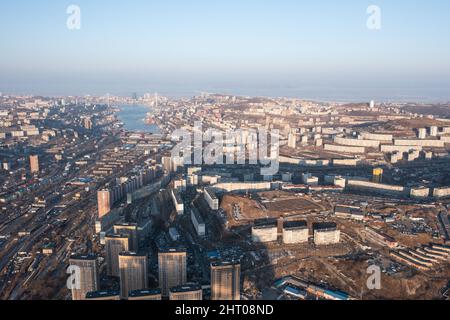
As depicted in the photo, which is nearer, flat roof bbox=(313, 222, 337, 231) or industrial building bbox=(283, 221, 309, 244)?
industrial building bbox=(283, 221, 309, 244)

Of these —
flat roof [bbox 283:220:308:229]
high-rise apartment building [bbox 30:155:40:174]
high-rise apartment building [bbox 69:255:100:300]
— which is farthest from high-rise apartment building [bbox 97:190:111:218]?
high-rise apartment building [bbox 30:155:40:174]

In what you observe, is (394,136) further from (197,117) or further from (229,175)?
(197,117)

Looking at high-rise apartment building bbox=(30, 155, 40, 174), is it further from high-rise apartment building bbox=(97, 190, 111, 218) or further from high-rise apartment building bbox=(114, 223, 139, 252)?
high-rise apartment building bbox=(114, 223, 139, 252)

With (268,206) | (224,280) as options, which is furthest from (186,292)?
(268,206)

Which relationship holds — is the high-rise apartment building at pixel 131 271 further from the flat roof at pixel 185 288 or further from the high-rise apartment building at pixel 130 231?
the high-rise apartment building at pixel 130 231

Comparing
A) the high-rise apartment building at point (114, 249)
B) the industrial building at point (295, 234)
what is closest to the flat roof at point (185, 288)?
the high-rise apartment building at point (114, 249)
